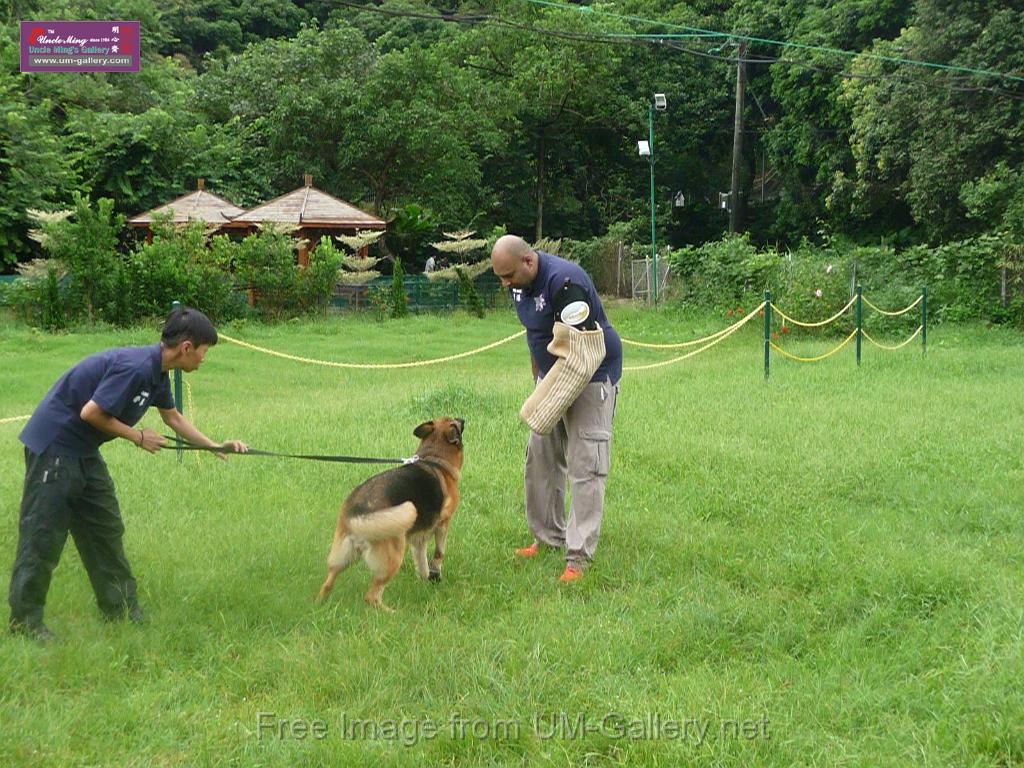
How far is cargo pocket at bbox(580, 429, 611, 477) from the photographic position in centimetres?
536

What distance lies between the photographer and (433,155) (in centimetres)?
3269

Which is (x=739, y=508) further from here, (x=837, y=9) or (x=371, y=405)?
(x=837, y=9)

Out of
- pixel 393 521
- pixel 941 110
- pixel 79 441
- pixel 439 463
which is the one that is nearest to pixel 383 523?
pixel 393 521

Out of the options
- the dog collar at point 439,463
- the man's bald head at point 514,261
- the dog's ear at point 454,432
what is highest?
the man's bald head at point 514,261

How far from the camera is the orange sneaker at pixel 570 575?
5.22 m

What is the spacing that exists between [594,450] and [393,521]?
129 cm

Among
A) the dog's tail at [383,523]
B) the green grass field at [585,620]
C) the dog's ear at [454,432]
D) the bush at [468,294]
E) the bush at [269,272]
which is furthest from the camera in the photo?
the bush at [468,294]

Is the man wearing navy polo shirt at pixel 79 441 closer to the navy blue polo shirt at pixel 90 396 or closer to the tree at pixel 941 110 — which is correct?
the navy blue polo shirt at pixel 90 396

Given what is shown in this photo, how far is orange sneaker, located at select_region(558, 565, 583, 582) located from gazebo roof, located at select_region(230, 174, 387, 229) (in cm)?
2182

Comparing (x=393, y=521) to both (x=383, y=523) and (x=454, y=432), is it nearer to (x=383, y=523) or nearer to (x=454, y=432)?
(x=383, y=523)

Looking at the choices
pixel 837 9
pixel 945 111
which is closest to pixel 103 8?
pixel 837 9

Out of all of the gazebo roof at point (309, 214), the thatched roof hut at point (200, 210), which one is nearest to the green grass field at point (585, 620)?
the gazebo roof at point (309, 214)

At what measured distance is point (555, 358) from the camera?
5523 mm

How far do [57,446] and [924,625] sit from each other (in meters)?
3.93
